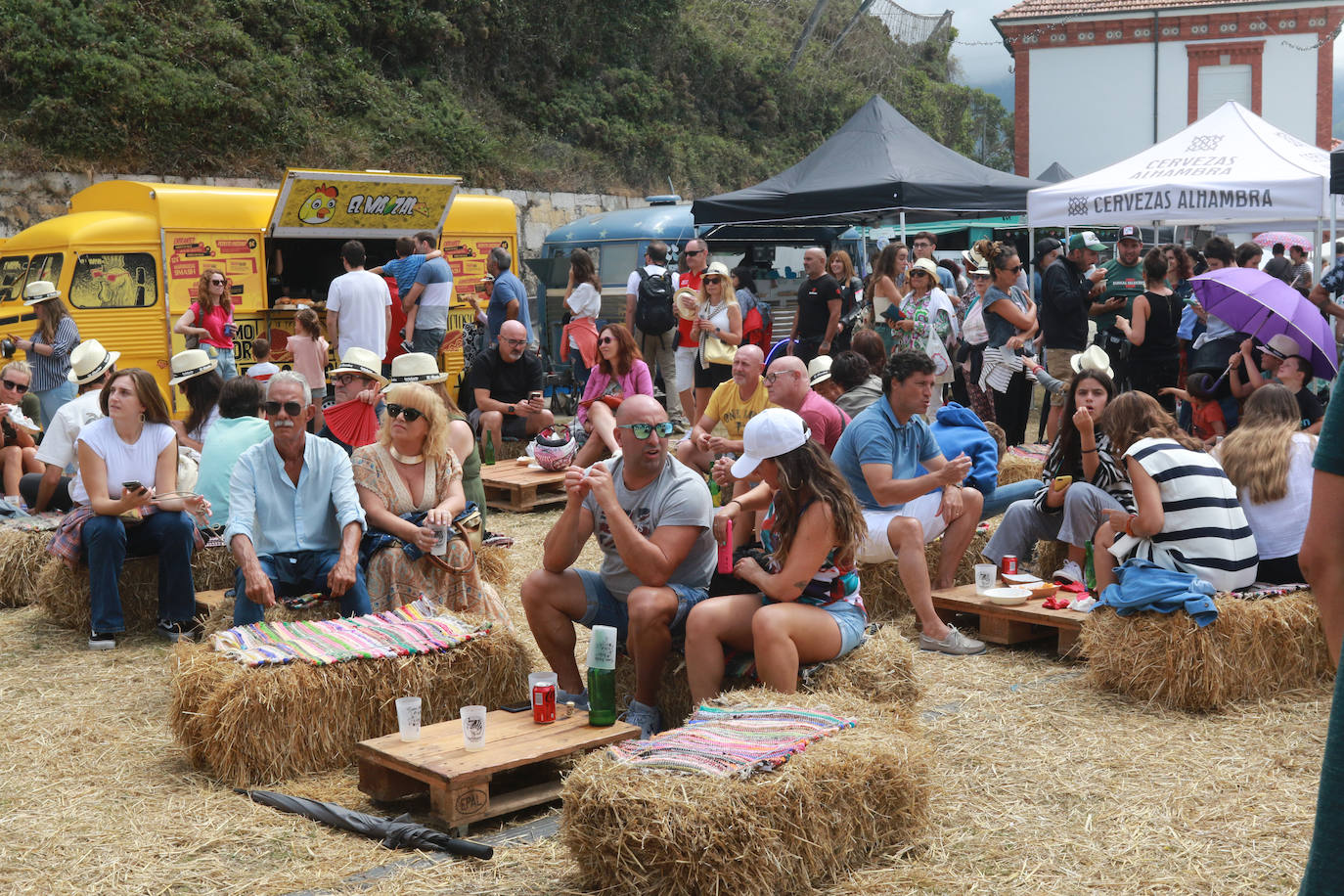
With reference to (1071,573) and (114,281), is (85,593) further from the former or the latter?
(114,281)

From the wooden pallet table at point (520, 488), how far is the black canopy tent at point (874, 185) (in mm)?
5006

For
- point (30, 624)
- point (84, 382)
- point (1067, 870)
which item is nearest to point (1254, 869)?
point (1067, 870)

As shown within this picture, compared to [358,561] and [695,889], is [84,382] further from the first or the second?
[695,889]

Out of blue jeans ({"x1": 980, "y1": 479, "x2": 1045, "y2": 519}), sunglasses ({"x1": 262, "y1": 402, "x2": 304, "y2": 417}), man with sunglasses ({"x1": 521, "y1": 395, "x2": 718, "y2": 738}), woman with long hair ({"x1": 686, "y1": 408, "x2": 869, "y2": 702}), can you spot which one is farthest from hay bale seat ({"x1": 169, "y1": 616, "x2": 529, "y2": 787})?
blue jeans ({"x1": 980, "y1": 479, "x2": 1045, "y2": 519})

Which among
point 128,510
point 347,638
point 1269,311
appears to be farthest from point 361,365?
point 1269,311

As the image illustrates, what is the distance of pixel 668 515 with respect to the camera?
4.37 metres

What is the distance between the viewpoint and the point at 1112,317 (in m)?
10.6

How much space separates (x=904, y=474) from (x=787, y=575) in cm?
180

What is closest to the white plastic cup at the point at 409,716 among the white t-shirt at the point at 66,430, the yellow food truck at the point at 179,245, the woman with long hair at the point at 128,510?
the woman with long hair at the point at 128,510

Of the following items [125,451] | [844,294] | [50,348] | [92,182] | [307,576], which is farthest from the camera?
[92,182]

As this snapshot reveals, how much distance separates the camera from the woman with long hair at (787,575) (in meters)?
4.02

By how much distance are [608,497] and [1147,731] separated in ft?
7.18

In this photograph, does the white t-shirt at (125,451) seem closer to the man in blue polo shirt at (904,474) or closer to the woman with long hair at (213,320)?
the man in blue polo shirt at (904,474)

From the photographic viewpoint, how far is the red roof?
34.7 m
